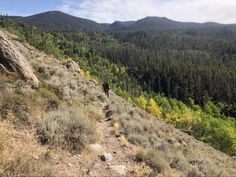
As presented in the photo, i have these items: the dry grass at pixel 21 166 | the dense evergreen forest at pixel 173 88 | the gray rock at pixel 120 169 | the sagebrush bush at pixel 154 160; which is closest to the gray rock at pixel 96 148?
the gray rock at pixel 120 169

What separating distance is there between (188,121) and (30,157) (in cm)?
7186

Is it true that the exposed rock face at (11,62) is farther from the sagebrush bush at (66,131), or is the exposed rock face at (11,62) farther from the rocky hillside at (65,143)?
the sagebrush bush at (66,131)

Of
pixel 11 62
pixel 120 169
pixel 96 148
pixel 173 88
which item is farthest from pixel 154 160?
pixel 173 88

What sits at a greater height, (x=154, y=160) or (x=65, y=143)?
(x=65, y=143)

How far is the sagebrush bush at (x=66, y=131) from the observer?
29.1 feet

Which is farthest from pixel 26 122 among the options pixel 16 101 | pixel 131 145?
pixel 131 145

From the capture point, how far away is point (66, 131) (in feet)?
30.9

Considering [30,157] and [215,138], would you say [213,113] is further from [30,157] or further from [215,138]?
[30,157]

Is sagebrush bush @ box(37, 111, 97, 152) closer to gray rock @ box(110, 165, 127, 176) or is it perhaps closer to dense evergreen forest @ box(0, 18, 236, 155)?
gray rock @ box(110, 165, 127, 176)

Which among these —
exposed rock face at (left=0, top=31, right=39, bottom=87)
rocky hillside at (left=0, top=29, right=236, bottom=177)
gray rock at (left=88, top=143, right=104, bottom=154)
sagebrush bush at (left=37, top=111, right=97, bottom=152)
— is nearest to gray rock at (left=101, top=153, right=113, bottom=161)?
rocky hillside at (left=0, top=29, right=236, bottom=177)

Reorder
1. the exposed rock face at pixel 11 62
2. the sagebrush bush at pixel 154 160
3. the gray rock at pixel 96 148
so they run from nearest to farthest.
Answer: the sagebrush bush at pixel 154 160 < the gray rock at pixel 96 148 < the exposed rock face at pixel 11 62

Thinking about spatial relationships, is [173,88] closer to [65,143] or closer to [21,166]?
[65,143]

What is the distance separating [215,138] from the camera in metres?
58.3

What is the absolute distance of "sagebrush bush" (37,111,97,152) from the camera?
8867 mm
